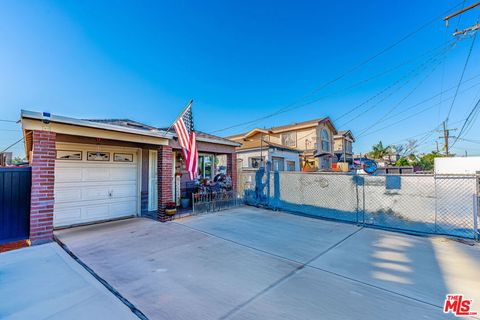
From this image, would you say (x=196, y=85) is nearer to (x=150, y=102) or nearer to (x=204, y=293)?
(x=150, y=102)

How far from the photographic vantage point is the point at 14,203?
13.6 ft

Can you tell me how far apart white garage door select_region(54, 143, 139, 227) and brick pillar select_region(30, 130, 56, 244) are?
4.05ft

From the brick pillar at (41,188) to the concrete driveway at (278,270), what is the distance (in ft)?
1.60

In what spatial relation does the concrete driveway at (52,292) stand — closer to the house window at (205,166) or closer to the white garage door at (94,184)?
the white garage door at (94,184)

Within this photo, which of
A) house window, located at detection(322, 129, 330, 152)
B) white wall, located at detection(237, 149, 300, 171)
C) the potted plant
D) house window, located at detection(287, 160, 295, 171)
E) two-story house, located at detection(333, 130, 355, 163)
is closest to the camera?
the potted plant

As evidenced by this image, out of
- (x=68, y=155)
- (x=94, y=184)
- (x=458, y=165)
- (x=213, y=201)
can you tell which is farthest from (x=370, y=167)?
(x=458, y=165)

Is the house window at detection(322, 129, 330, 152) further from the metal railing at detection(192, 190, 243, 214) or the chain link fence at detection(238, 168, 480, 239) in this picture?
the metal railing at detection(192, 190, 243, 214)

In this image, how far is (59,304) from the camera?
2279mm

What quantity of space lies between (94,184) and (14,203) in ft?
5.96

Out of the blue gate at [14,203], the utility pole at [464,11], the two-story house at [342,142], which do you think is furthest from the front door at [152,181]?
the two-story house at [342,142]

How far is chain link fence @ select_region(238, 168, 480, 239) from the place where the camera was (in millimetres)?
4621

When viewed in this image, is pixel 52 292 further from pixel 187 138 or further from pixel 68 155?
pixel 68 155

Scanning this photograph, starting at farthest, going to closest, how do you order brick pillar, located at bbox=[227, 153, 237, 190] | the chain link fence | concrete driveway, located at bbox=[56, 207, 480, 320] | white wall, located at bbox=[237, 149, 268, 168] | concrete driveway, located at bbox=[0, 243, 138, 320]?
white wall, located at bbox=[237, 149, 268, 168] → brick pillar, located at bbox=[227, 153, 237, 190] → the chain link fence → concrete driveway, located at bbox=[56, 207, 480, 320] → concrete driveway, located at bbox=[0, 243, 138, 320]

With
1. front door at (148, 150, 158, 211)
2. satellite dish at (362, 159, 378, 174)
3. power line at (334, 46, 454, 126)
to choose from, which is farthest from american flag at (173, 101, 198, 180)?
power line at (334, 46, 454, 126)
